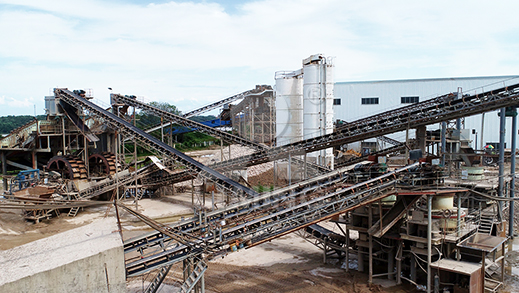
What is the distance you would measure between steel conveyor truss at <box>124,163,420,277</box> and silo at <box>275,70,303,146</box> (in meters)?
17.3

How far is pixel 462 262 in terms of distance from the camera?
47.0 ft

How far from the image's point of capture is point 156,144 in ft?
84.7

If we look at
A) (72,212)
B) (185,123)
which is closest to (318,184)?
(72,212)

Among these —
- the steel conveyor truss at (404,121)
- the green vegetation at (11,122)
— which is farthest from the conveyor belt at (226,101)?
the green vegetation at (11,122)

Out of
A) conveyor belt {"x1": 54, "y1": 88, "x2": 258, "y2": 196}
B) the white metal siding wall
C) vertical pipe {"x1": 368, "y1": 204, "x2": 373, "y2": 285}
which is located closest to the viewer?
vertical pipe {"x1": 368, "y1": 204, "x2": 373, "y2": 285}

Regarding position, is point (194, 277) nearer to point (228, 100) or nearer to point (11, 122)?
point (228, 100)

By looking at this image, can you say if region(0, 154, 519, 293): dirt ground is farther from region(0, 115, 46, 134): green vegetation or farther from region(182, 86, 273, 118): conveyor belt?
region(0, 115, 46, 134): green vegetation

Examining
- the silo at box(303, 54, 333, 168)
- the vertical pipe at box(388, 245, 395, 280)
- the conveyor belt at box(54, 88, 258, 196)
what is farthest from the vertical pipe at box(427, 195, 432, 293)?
the silo at box(303, 54, 333, 168)

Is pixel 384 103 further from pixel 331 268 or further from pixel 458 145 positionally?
pixel 331 268

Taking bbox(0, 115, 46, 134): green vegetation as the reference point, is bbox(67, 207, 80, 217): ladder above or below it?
below

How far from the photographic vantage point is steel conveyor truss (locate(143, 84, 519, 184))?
1786cm

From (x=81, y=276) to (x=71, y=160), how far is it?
72.2 feet

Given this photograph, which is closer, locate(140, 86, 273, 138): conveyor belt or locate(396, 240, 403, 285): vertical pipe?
locate(396, 240, 403, 285): vertical pipe

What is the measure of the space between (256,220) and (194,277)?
2904 mm
